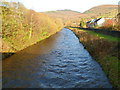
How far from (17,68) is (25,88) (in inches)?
192

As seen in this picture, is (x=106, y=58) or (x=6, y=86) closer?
(x=6, y=86)

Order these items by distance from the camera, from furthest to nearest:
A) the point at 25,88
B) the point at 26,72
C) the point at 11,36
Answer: the point at 11,36, the point at 26,72, the point at 25,88

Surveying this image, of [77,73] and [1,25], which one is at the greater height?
[1,25]

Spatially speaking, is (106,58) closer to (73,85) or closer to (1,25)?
(73,85)

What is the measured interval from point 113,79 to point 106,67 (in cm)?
285

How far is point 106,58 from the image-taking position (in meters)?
15.9

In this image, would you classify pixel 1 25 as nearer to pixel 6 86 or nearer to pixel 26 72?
pixel 26 72

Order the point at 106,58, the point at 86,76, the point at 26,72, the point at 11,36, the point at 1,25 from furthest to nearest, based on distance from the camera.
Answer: the point at 11,36 → the point at 1,25 → the point at 106,58 → the point at 26,72 → the point at 86,76

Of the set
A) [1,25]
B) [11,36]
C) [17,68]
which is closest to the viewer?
[17,68]

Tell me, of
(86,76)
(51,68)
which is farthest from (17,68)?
(86,76)

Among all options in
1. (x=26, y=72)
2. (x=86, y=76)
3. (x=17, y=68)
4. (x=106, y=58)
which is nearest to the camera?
(x=86, y=76)

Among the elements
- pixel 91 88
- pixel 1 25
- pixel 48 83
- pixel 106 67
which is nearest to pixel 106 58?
pixel 106 67

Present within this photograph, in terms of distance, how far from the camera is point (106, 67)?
1398cm

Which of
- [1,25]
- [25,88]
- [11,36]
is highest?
[1,25]
